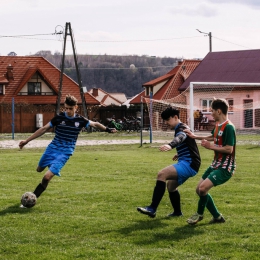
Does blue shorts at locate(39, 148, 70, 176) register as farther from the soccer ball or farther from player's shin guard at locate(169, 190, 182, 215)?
player's shin guard at locate(169, 190, 182, 215)

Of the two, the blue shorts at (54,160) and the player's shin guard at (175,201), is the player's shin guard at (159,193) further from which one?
the blue shorts at (54,160)

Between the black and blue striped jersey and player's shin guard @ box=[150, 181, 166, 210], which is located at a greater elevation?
the black and blue striped jersey

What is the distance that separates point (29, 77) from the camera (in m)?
54.8

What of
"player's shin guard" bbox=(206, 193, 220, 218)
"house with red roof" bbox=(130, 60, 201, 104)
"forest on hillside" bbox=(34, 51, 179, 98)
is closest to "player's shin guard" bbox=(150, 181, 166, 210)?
"player's shin guard" bbox=(206, 193, 220, 218)

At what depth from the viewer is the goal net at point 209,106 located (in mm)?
37969

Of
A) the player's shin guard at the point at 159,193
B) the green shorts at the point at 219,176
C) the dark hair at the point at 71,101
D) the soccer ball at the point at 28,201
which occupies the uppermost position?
the dark hair at the point at 71,101

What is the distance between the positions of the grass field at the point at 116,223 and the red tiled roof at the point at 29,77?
132 feet

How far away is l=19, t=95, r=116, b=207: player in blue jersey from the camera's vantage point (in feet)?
35.0

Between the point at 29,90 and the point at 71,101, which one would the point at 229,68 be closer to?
the point at 29,90

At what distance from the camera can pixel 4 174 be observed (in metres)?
15.4

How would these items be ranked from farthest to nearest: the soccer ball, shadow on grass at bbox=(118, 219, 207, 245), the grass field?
the soccer ball < shadow on grass at bbox=(118, 219, 207, 245) < the grass field

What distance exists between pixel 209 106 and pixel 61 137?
32277 mm

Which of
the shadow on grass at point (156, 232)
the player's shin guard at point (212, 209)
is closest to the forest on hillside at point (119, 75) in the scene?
the player's shin guard at point (212, 209)

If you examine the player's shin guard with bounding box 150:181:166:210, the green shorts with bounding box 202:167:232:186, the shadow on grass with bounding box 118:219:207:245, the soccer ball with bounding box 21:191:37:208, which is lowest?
the shadow on grass with bounding box 118:219:207:245
